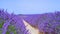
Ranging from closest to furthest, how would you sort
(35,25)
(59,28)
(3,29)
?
1. (3,29)
2. (59,28)
3. (35,25)

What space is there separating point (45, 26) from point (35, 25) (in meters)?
0.14

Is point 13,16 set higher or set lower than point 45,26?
higher

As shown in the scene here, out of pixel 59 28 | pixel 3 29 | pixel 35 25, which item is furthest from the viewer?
pixel 35 25

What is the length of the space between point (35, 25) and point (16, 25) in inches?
13.6

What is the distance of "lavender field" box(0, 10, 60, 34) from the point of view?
123 cm

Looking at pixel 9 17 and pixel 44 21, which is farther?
pixel 44 21

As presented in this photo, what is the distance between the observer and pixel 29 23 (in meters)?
1.50

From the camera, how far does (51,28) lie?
4.74 ft

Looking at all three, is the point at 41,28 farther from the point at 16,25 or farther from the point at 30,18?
the point at 16,25

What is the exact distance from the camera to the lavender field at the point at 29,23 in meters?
1.23

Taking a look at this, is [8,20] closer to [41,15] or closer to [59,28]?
[41,15]

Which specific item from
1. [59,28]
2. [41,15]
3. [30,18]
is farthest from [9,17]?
[59,28]

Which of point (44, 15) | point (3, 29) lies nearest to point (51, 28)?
point (44, 15)

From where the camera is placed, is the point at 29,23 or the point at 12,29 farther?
the point at 29,23
